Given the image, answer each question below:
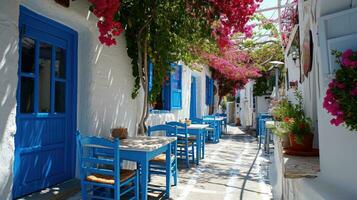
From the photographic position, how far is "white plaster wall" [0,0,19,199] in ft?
9.11

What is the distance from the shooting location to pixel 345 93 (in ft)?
5.21

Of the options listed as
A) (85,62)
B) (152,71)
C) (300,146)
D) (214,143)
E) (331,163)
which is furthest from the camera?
(214,143)

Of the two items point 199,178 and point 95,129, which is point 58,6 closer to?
point 95,129

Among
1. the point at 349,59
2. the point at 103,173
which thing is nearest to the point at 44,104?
the point at 103,173

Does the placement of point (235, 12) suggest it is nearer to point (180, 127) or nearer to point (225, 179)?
point (225, 179)

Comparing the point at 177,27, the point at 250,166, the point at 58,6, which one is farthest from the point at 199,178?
the point at 58,6

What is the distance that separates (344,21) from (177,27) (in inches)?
136

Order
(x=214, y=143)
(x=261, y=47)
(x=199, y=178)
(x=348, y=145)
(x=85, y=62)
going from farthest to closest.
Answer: (x=261, y=47) < (x=214, y=143) < (x=199, y=178) < (x=85, y=62) < (x=348, y=145)

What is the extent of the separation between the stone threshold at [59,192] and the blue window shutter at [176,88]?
4104 mm

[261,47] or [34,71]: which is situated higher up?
[261,47]

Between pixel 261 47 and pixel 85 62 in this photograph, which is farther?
pixel 261 47

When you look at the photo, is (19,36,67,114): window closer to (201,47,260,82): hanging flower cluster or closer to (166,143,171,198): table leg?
(166,143,171,198): table leg

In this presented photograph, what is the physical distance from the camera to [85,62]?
13.7 ft

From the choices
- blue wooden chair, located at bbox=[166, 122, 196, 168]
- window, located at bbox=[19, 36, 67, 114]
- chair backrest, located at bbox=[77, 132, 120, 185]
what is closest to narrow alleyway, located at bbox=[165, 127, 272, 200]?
blue wooden chair, located at bbox=[166, 122, 196, 168]
